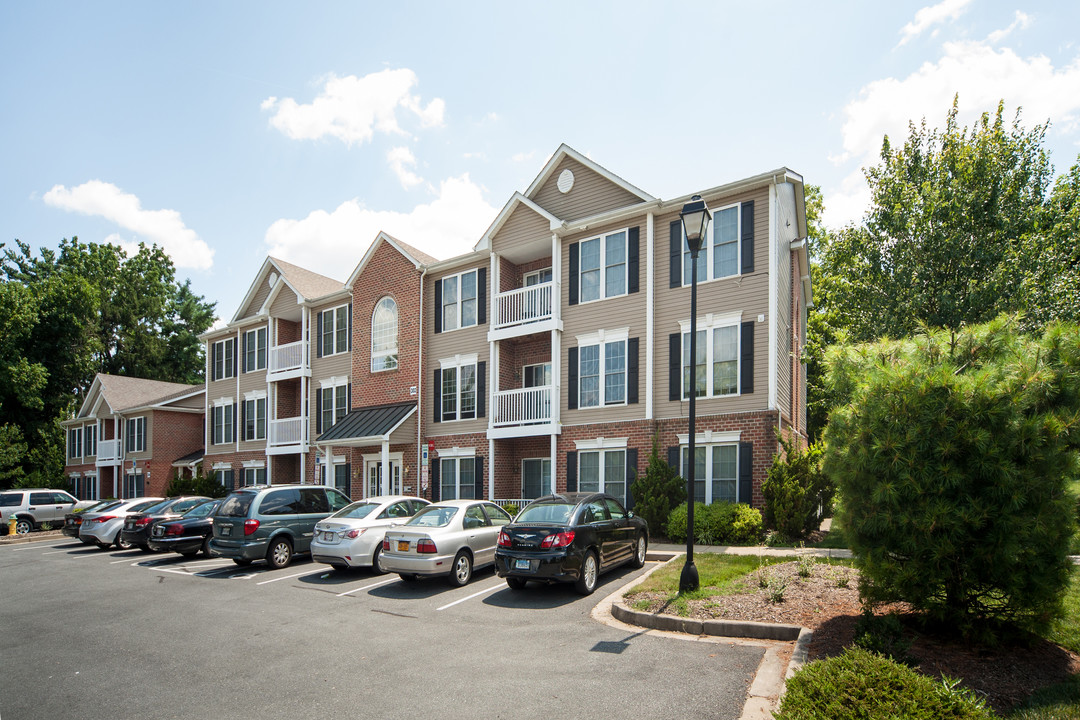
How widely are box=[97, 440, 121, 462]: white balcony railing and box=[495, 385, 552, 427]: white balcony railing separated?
28.7m

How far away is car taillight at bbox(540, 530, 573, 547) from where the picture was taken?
10977 millimetres

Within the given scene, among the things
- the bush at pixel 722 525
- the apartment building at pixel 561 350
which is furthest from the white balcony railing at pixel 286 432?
the bush at pixel 722 525

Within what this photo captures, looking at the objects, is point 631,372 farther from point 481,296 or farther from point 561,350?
point 481,296

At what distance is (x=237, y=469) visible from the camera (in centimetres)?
3216

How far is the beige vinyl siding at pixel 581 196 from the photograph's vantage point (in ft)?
67.9

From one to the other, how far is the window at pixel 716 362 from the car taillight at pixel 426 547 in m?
8.68

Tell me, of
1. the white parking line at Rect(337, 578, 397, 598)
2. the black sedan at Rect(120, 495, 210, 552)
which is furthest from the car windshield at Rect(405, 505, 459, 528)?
the black sedan at Rect(120, 495, 210, 552)

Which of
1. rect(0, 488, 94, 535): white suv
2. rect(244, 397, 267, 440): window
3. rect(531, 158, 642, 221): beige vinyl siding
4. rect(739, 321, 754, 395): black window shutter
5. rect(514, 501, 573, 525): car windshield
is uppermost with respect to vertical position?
rect(531, 158, 642, 221): beige vinyl siding

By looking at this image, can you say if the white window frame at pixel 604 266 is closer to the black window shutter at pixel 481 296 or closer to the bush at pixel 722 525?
the black window shutter at pixel 481 296

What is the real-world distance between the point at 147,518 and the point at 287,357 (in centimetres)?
1180

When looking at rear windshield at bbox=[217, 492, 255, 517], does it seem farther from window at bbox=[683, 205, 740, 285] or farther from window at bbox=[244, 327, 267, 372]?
window at bbox=[244, 327, 267, 372]

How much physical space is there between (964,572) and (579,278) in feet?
48.9

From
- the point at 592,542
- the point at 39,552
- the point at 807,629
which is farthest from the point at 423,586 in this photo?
the point at 39,552

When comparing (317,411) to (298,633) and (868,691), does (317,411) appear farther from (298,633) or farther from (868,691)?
(868,691)
